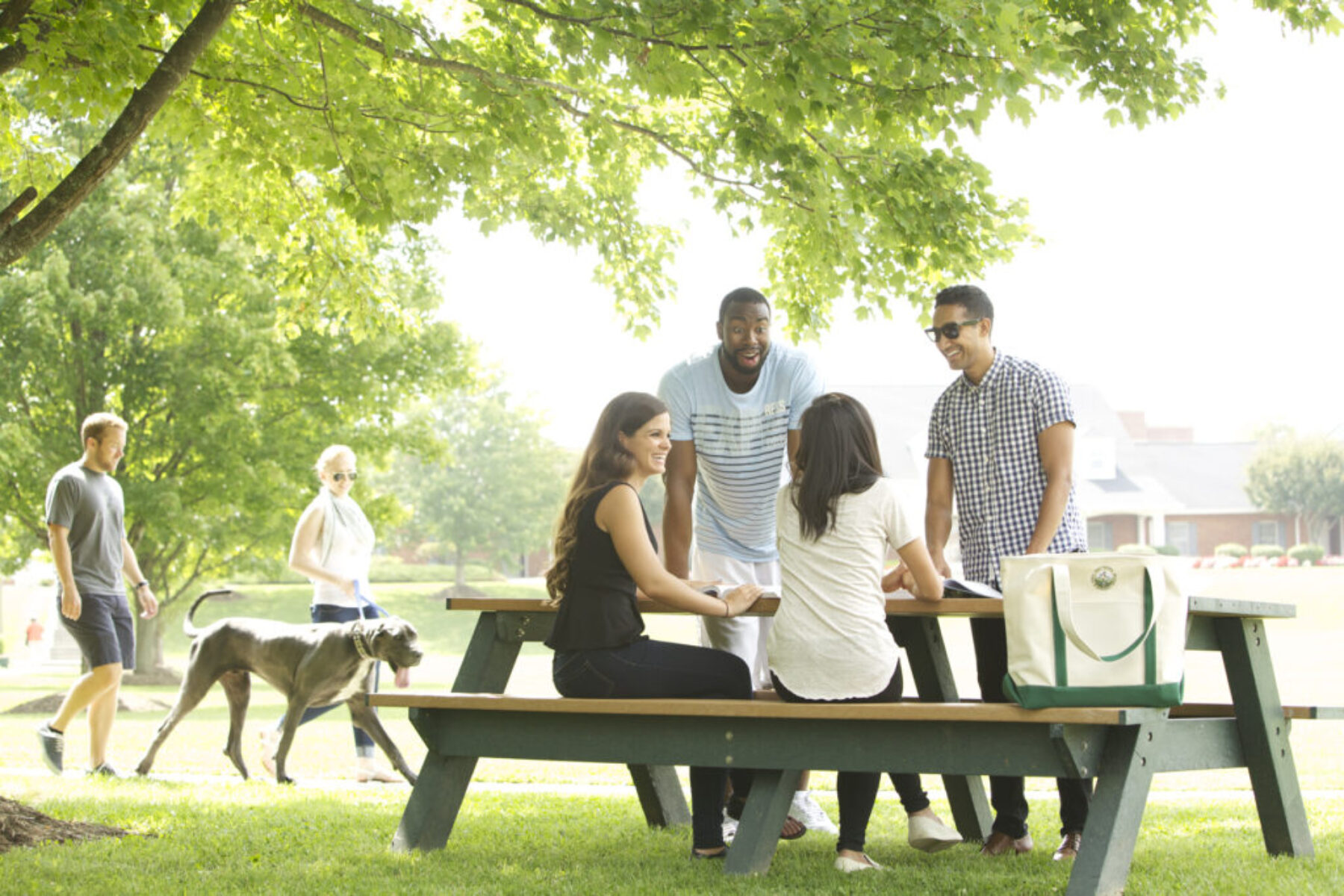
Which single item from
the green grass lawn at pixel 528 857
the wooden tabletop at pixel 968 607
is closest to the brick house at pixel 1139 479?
the green grass lawn at pixel 528 857

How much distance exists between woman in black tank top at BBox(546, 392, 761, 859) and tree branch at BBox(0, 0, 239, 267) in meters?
2.55

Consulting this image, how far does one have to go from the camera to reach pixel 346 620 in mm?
9281

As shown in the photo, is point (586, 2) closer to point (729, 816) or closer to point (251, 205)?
point (729, 816)

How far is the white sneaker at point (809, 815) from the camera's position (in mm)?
6477

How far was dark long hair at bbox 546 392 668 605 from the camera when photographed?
5.25 meters

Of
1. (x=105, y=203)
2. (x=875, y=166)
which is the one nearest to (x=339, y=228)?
(x=875, y=166)

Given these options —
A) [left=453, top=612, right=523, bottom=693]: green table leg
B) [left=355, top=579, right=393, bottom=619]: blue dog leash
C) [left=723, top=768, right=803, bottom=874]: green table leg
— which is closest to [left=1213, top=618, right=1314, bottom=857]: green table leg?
[left=723, top=768, right=803, bottom=874]: green table leg

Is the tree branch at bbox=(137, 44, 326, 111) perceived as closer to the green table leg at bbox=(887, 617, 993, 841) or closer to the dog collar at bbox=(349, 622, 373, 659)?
the dog collar at bbox=(349, 622, 373, 659)

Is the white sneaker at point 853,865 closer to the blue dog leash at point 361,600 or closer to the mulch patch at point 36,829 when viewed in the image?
the mulch patch at point 36,829

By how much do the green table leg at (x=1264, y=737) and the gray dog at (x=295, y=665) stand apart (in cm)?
444

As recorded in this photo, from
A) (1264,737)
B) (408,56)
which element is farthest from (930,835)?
(408,56)

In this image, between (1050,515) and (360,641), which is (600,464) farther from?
(360,641)

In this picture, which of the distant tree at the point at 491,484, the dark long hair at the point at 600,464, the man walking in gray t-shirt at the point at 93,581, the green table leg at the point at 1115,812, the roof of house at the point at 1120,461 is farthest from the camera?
the distant tree at the point at 491,484

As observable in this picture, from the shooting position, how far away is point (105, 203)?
73.5ft
